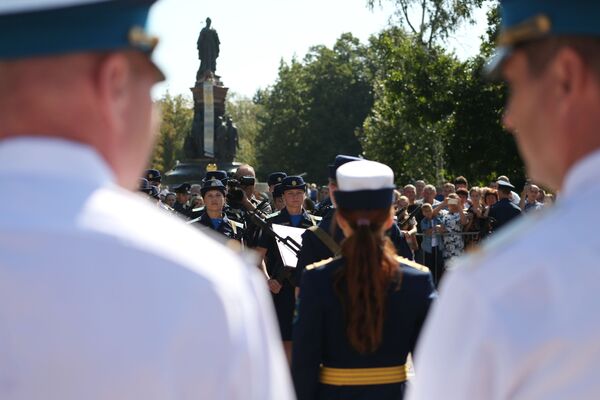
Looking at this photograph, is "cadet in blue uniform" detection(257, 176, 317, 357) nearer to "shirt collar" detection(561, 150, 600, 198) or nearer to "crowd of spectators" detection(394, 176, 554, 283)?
"crowd of spectators" detection(394, 176, 554, 283)

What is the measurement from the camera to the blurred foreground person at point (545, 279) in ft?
5.70

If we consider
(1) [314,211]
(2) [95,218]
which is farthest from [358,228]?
(1) [314,211]

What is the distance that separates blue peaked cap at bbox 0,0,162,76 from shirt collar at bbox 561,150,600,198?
0.75 meters

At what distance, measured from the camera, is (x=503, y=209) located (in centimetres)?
1574

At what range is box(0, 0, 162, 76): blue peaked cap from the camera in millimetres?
1770

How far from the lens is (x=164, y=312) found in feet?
5.48

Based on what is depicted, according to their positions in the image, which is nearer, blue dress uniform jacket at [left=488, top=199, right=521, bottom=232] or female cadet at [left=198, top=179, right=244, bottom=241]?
female cadet at [left=198, top=179, right=244, bottom=241]

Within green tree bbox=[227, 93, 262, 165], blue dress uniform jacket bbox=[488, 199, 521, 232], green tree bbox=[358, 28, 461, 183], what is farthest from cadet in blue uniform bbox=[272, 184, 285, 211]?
green tree bbox=[227, 93, 262, 165]

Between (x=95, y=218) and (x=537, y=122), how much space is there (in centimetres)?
79

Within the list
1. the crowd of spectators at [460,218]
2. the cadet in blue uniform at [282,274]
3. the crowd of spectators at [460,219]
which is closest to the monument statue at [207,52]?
the crowd of spectators at [460,218]

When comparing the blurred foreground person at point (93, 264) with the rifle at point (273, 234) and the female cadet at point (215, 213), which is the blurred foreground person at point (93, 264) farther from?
the female cadet at point (215, 213)

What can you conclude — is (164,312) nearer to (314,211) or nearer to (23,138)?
(23,138)

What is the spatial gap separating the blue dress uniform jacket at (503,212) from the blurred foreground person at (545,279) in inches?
543

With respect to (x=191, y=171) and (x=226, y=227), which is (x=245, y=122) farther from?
(x=226, y=227)
